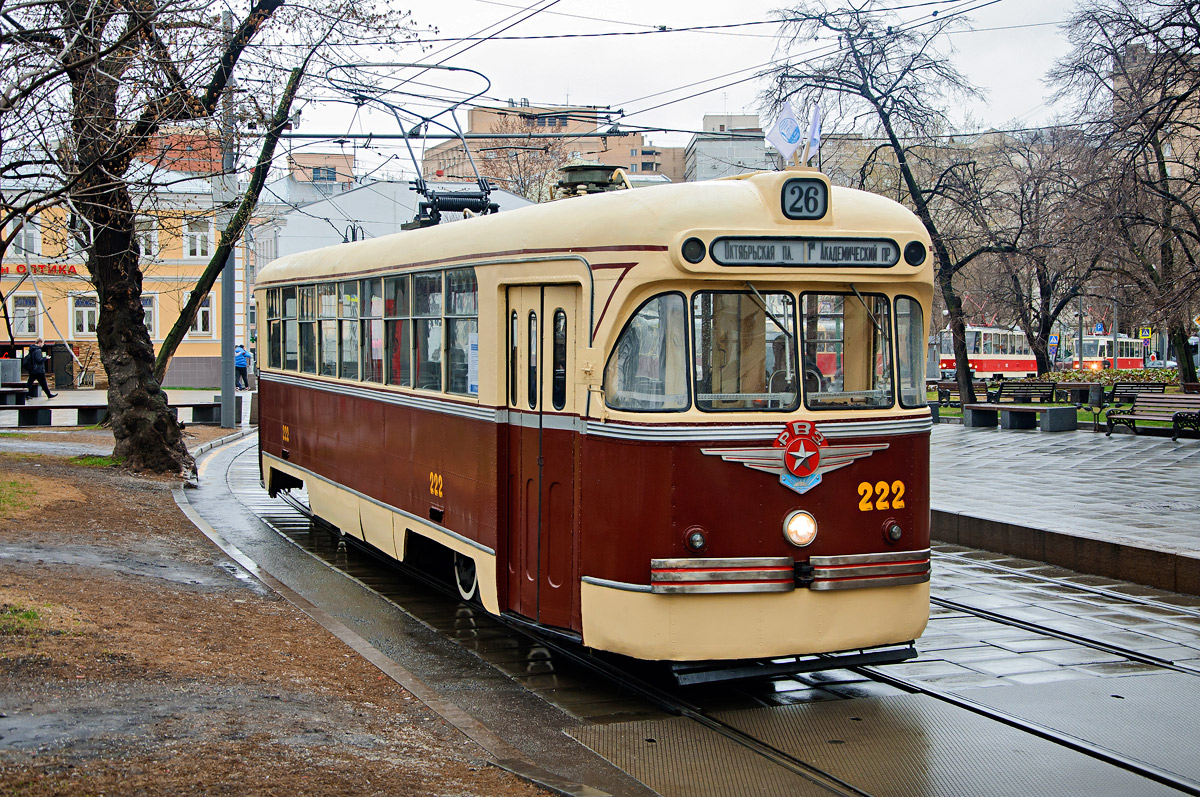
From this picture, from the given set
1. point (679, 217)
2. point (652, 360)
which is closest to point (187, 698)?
point (652, 360)

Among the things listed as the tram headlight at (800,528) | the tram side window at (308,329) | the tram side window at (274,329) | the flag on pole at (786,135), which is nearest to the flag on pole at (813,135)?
the flag on pole at (786,135)

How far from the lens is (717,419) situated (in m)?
7.18

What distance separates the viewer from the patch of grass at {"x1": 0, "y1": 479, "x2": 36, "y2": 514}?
43.6 ft

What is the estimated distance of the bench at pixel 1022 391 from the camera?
35594mm

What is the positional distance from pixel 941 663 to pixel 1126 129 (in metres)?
15.3

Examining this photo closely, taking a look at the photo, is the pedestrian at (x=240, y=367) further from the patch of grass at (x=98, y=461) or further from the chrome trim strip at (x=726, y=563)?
the chrome trim strip at (x=726, y=563)

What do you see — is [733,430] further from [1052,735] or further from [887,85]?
[887,85]

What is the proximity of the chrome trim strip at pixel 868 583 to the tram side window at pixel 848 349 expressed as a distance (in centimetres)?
105

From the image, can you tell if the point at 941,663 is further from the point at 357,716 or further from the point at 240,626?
the point at 240,626

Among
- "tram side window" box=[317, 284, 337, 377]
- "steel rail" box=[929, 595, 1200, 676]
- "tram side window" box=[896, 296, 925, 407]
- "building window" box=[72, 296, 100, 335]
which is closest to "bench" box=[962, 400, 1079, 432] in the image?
"steel rail" box=[929, 595, 1200, 676]

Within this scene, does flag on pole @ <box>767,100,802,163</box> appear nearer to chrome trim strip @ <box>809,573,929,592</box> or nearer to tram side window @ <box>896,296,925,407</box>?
tram side window @ <box>896,296,925,407</box>

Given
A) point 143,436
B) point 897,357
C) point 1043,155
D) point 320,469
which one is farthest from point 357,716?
point 1043,155

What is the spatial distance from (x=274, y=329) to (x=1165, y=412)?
18164mm

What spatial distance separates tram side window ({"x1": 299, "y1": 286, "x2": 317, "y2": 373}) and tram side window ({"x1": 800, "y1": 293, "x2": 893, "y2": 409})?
7500mm
